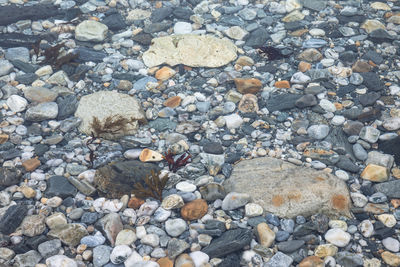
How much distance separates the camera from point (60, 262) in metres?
3.85

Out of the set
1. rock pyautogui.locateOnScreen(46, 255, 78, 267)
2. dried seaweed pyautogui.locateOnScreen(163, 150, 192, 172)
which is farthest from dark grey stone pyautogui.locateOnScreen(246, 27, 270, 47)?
rock pyautogui.locateOnScreen(46, 255, 78, 267)

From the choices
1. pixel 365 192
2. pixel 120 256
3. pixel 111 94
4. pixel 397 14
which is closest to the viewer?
pixel 120 256

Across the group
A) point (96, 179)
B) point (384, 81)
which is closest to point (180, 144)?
point (96, 179)

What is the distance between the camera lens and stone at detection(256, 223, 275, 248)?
4.08m

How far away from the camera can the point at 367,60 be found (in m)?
6.39

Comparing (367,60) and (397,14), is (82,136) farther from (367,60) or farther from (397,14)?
(397,14)

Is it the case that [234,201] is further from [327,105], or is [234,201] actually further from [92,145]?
[327,105]

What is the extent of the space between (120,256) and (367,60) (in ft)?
15.1

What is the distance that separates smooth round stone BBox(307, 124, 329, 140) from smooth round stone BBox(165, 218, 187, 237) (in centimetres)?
204

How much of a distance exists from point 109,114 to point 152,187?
1.35 meters

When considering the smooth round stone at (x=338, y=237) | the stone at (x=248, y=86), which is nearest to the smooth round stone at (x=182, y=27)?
the stone at (x=248, y=86)

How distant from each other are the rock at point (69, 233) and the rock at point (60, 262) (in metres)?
0.20

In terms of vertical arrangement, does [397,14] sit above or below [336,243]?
above

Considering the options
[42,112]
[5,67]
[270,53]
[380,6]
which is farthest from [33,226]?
[380,6]
